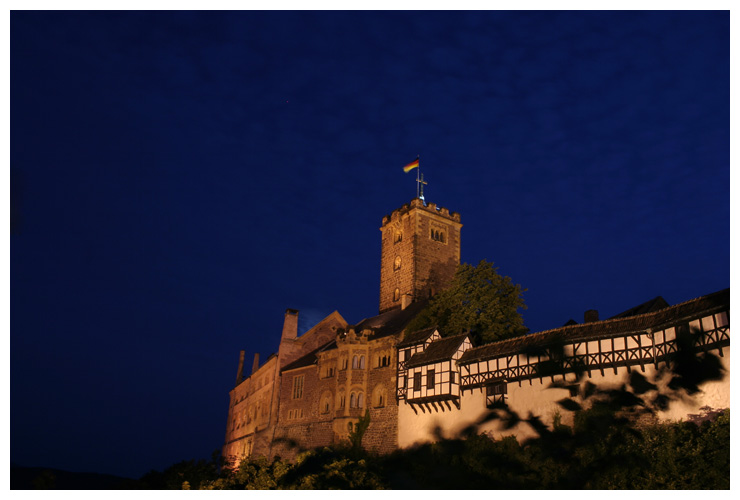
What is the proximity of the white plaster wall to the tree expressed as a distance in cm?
590

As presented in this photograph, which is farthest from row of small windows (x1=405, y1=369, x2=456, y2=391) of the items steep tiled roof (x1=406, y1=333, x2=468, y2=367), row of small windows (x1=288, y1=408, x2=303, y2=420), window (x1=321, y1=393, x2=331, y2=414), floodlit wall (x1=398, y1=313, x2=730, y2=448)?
row of small windows (x1=288, y1=408, x2=303, y2=420)

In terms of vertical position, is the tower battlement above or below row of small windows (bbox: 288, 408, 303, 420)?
above

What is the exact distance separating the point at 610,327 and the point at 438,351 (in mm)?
11901

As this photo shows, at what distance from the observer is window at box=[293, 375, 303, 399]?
53.1 metres

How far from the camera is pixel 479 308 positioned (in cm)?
4603

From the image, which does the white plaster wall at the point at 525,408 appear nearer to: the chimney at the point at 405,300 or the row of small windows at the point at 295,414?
the row of small windows at the point at 295,414

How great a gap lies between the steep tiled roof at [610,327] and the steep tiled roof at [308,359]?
15.6 meters

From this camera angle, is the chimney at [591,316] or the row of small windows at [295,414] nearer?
the chimney at [591,316]

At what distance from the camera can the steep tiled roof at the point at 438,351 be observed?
136ft

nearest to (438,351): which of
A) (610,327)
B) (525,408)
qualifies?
(525,408)

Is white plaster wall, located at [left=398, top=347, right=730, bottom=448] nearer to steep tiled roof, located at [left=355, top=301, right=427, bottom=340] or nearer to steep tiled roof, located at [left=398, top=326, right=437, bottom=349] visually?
steep tiled roof, located at [left=398, top=326, right=437, bottom=349]

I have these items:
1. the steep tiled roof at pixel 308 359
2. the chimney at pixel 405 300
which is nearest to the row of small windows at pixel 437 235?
the chimney at pixel 405 300

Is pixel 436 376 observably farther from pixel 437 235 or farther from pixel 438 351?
pixel 437 235
